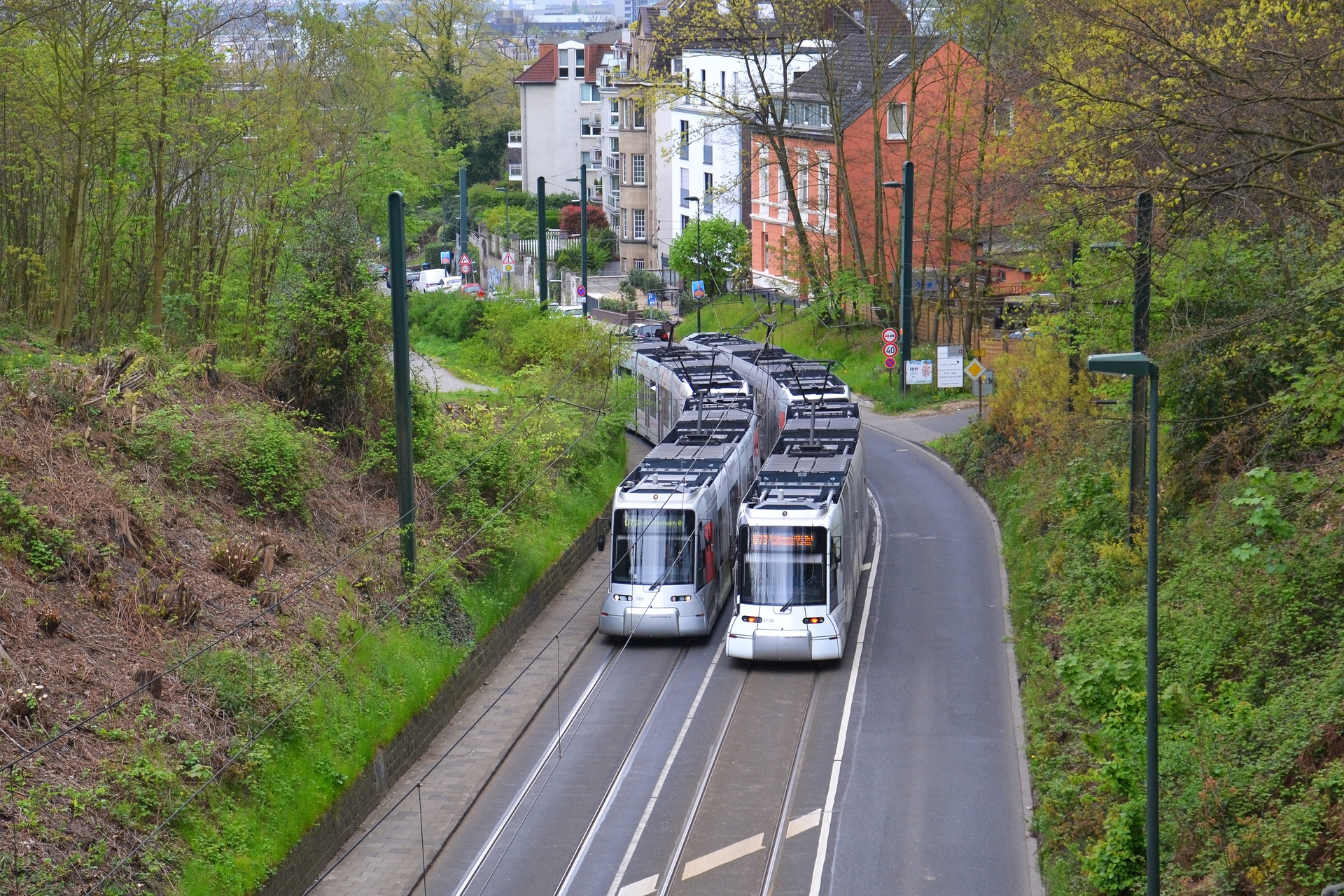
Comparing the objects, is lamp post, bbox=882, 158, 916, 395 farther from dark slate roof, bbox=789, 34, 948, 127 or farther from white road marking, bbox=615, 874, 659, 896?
white road marking, bbox=615, 874, 659, 896

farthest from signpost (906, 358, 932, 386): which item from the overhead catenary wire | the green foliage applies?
the green foliage

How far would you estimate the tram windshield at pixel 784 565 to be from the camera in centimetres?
2142

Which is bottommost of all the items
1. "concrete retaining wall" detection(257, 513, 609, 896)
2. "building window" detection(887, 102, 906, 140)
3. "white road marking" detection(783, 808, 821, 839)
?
"white road marking" detection(783, 808, 821, 839)

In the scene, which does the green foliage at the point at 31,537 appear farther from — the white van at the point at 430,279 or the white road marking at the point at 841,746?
the white van at the point at 430,279

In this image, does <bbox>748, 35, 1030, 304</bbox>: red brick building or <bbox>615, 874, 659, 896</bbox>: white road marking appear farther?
<bbox>748, 35, 1030, 304</bbox>: red brick building

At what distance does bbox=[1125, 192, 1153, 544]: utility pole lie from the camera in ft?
60.9

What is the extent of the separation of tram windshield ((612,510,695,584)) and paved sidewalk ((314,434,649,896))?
1795mm

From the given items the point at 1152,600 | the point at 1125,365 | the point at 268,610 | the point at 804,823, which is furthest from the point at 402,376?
the point at 1152,600

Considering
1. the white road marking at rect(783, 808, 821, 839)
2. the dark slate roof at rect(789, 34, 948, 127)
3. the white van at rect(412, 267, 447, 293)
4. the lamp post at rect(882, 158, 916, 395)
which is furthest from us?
the white van at rect(412, 267, 447, 293)

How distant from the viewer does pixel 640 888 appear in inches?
601

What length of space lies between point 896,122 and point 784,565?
112 ft

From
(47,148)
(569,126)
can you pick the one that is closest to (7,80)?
(47,148)

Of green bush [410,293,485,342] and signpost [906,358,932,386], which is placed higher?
green bush [410,293,485,342]

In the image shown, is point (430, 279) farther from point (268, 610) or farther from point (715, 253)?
point (268, 610)
